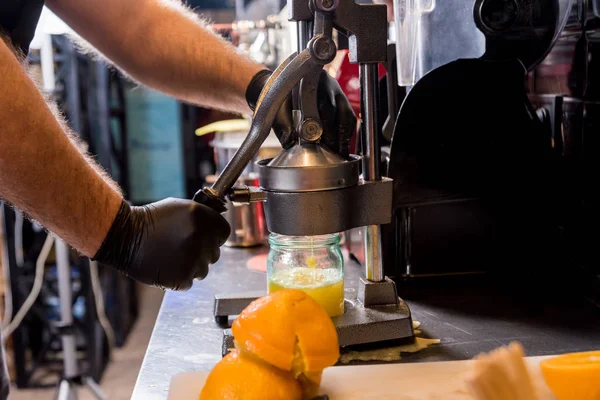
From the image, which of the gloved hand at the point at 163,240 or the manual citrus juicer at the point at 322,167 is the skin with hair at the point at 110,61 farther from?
the manual citrus juicer at the point at 322,167

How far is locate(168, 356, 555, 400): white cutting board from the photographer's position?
33.6 inches

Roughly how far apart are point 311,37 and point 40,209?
17.5 inches

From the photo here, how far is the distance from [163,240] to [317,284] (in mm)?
232

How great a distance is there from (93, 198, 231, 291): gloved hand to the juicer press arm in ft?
0.18

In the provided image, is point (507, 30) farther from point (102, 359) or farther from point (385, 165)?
point (102, 359)

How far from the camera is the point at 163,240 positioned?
3.30ft

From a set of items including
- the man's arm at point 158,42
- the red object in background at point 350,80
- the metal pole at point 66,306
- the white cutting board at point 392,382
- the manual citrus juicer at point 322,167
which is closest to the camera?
the white cutting board at point 392,382

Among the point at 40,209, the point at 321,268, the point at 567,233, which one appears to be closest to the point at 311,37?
the point at 321,268

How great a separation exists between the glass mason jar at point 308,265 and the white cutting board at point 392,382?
0.48ft

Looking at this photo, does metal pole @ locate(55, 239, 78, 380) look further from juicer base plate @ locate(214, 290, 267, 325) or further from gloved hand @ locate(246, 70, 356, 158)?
gloved hand @ locate(246, 70, 356, 158)

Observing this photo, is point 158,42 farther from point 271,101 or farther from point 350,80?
point 271,101

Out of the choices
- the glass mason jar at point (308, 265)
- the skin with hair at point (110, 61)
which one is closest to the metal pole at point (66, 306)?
the skin with hair at point (110, 61)

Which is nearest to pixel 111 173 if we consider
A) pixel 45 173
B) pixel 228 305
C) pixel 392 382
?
pixel 228 305

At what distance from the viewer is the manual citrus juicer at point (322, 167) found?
96 cm
